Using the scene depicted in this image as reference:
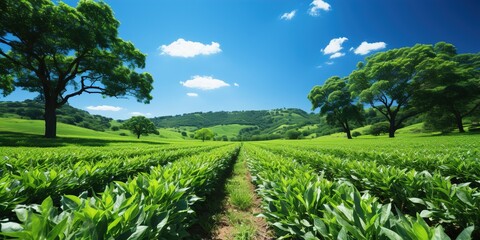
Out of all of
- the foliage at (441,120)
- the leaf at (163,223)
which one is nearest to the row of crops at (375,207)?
the leaf at (163,223)

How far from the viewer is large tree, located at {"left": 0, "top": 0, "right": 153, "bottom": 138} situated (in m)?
18.6

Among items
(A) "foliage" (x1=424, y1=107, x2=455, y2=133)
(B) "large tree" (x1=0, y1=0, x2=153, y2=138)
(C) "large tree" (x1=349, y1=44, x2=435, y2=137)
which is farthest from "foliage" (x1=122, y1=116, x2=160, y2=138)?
(A) "foliage" (x1=424, y1=107, x2=455, y2=133)

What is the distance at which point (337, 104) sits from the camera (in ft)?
159

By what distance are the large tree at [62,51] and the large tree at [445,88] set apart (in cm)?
4032

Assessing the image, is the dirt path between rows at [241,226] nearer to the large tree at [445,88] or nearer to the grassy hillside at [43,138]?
the grassy hillside at [43,138]

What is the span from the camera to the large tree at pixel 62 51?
18.6 metres

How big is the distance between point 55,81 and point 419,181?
36.2 m

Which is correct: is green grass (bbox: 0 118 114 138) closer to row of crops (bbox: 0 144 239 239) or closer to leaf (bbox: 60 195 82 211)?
row of crops (bbox: 0 144 239 239)

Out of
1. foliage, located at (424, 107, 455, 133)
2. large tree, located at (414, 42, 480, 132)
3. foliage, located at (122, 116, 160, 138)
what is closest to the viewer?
large tree, located at (414, 42, 480, 132)

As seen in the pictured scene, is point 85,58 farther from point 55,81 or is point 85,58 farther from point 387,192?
point 387,192

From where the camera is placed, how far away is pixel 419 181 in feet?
11.8

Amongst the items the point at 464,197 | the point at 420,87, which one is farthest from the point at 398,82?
the point at 464,197

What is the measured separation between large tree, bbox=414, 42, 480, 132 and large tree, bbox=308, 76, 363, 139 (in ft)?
43.5

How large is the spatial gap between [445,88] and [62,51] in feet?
159
